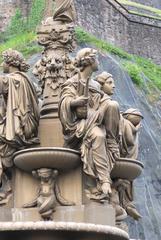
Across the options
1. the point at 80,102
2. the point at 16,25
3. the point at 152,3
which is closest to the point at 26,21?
the point at 16,25

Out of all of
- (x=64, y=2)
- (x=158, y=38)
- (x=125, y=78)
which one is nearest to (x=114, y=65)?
(x=125, y=78)

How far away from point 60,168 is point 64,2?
6.88 ft

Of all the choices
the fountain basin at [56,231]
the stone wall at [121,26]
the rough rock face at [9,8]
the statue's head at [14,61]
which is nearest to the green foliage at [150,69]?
the stone wall at [121,26]

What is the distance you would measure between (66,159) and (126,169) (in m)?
0.84

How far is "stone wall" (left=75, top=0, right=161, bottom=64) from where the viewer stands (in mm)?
37969

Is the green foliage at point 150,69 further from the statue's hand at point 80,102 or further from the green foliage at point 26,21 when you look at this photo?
the statue's hand at point 80,102

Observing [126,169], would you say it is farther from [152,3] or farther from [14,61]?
[152,3]

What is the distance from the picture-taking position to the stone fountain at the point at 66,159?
781 centimetres

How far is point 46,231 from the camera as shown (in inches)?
297

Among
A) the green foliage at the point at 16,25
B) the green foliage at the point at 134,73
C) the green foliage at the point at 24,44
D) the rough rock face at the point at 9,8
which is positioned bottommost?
the green foliage at the point at 134,73

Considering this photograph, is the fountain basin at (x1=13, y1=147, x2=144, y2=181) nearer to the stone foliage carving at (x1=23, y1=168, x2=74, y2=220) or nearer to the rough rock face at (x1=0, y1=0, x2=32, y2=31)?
the stone foliage carving at (x1=23, y1=168, x2=74, y2=220)

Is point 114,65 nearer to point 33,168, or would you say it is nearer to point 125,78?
point 125,78

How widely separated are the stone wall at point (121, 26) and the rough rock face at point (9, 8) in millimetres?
2627

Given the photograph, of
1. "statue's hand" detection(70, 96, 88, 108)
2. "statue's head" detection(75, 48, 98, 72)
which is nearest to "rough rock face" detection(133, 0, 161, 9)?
"statue's head" detection(75, 48, 98, 72)
